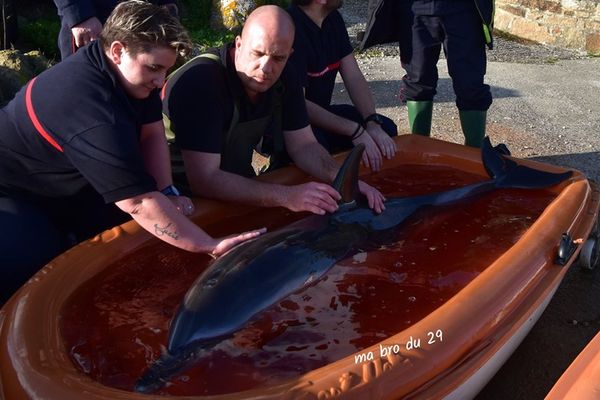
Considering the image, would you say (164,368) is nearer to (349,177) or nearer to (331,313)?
(331,313)

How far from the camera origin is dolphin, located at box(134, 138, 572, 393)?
8.31ft

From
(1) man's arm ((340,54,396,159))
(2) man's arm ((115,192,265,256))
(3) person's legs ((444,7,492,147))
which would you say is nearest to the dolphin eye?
(2) man's arm ((115,192,265,256))

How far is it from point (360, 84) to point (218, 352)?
2679mm

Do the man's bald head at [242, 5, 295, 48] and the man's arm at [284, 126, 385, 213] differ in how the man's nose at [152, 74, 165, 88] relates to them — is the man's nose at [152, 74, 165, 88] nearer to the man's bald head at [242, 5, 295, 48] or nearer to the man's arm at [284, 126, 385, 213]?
the man's bald head at [242, 5, 295, 48]

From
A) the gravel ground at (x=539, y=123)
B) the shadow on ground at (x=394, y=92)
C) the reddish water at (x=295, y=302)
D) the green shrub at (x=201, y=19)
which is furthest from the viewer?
the green shrub at (x=201, y=19)

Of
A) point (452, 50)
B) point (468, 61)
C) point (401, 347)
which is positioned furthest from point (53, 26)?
point (401, 347)

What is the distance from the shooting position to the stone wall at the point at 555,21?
28.8ft

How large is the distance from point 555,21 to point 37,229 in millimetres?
7825

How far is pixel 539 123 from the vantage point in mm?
6438

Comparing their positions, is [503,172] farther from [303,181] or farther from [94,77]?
[94,77]

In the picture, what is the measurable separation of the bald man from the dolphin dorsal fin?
2.4 inches

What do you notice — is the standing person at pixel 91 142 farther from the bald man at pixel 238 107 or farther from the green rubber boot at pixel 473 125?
the green rubber boot at pixel 473 125

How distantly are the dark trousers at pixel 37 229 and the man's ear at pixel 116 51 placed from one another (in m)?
0.73

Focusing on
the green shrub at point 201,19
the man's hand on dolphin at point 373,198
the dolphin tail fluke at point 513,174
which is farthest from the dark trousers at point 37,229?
the green shrub at point 201,19
